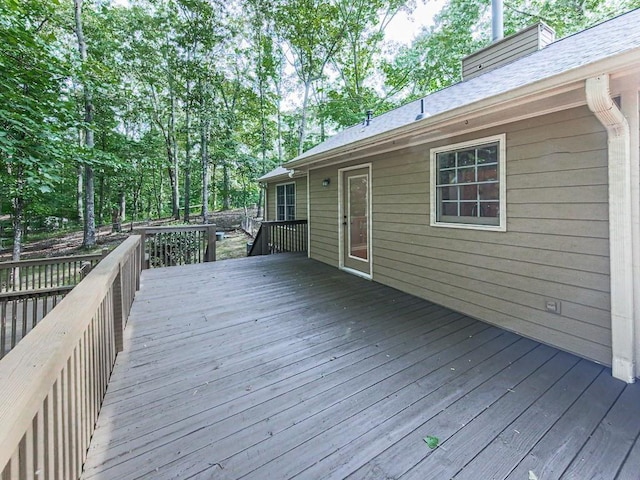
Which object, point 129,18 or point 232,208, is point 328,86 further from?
point 232,208

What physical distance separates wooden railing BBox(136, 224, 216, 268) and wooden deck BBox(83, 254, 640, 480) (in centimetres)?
271

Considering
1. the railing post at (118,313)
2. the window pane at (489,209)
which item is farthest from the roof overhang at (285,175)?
the railing post at (118,313)

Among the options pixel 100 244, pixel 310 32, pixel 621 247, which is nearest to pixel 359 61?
pixel 310 32

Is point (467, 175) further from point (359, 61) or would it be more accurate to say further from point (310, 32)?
point (359, 61)

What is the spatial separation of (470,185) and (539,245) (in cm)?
100

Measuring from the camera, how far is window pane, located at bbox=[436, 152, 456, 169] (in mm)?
3624

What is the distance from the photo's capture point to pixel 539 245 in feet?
9.18

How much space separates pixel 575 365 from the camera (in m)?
2.44

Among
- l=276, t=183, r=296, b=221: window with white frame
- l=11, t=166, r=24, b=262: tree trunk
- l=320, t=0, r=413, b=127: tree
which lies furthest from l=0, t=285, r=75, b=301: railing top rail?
l=320, t=0, r=413, b=127: tree

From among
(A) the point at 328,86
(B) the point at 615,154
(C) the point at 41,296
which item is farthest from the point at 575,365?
(A) the point at 328,86

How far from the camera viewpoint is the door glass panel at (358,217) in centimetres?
526

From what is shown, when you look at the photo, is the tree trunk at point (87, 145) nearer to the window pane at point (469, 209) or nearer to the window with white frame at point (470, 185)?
the window with white frame at point (470, 185)

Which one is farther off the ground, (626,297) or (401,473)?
(626,297)

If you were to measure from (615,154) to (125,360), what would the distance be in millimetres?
4173
